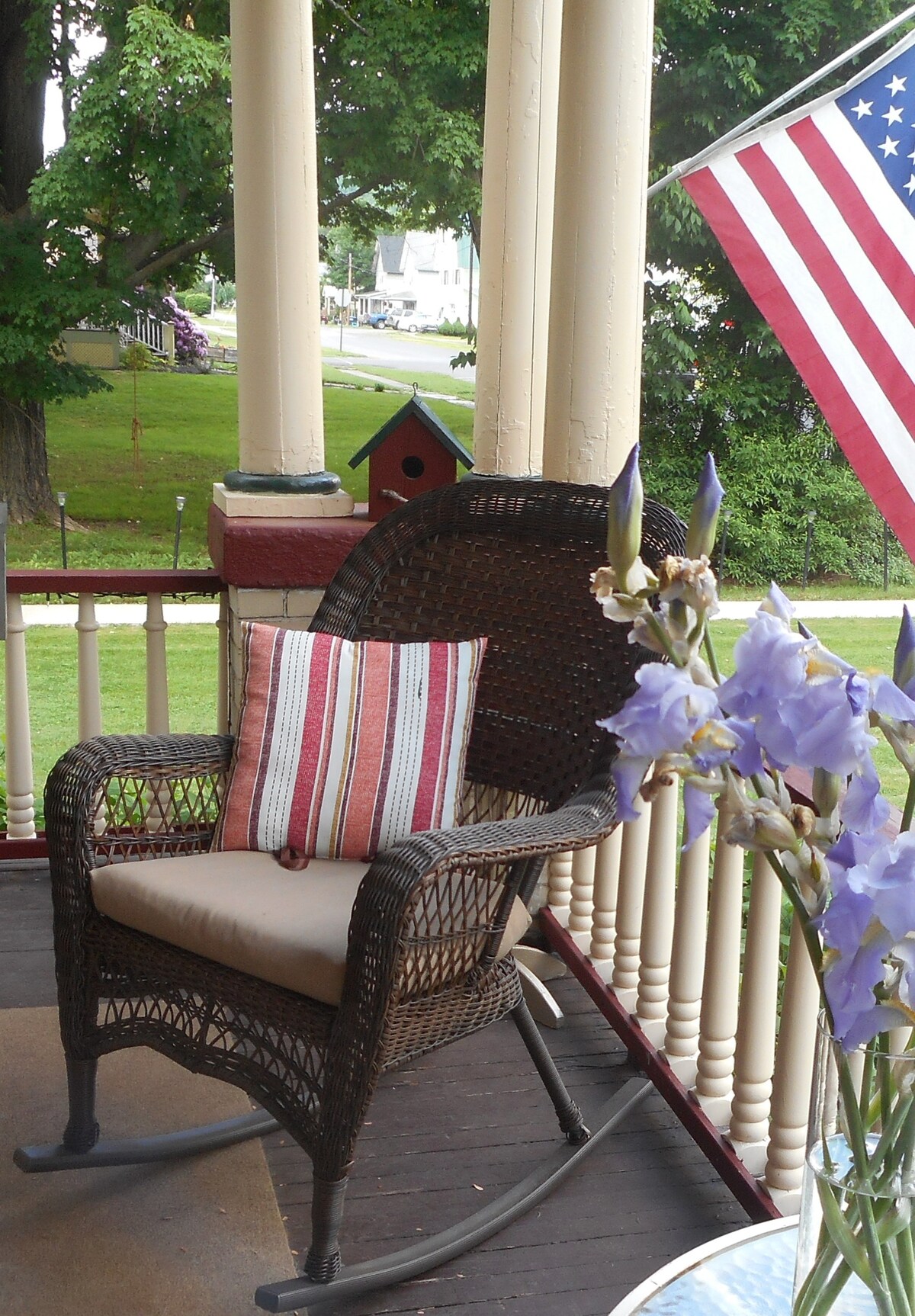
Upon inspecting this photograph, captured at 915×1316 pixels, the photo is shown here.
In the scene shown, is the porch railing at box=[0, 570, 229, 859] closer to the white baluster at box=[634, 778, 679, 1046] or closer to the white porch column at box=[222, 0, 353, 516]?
the white porch column at box=[222, 0, 353, 516]

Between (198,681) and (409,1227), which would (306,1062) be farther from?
(198,681)

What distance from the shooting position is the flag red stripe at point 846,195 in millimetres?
2520

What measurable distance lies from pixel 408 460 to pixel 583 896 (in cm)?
97

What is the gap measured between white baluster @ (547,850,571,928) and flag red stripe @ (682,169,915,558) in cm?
92

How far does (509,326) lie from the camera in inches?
109

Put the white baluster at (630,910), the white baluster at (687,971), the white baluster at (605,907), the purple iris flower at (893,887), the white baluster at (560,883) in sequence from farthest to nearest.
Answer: the white baluster at (560,883), the white baluster at (605,907), the white baluster at (630,910), the white baluster at (687,971), the purple iris flower at (893,887)

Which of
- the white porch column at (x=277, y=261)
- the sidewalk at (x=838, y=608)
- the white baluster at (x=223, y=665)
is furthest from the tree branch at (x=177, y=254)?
the white baluster at (x=223, y=665)

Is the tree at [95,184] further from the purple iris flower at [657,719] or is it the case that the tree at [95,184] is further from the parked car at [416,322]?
the purple iris flower at [657,719]

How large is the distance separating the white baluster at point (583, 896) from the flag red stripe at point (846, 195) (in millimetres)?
1258

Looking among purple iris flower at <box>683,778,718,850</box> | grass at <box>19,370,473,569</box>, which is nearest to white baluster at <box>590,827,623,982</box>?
purple iris flower at <box>683,778,718,850</box>

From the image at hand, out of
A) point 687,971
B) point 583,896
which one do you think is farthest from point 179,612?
point 687,971

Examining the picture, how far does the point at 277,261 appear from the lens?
2693 mm

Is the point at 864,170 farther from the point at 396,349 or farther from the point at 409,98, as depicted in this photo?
the point at 396,349

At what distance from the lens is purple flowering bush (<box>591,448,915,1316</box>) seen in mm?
647
